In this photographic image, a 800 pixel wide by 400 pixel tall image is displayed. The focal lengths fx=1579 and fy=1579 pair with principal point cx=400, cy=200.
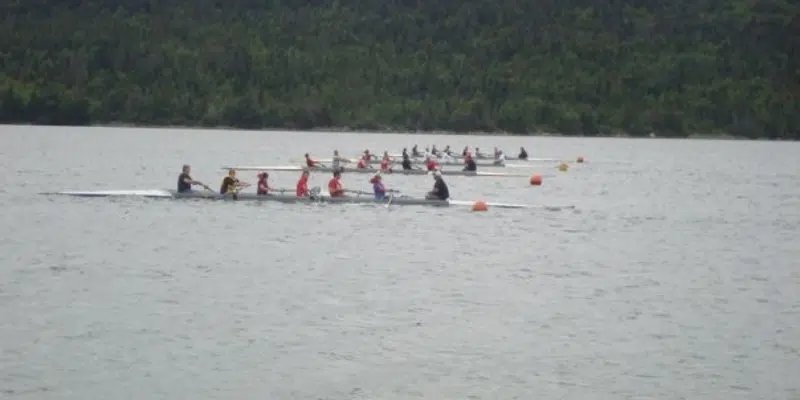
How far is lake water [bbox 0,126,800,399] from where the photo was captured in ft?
75.6

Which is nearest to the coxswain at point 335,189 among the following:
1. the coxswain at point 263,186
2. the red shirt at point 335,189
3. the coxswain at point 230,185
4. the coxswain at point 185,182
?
the red shirt at point 335,189

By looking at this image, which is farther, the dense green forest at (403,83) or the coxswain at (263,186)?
the dense green forest at (403,83)

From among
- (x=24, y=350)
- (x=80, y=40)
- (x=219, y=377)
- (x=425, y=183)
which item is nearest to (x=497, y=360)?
(x=219, y=377)

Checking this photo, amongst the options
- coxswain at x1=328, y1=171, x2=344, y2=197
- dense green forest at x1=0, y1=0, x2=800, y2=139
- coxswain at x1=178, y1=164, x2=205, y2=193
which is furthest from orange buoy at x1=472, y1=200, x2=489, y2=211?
dense green forest at x1=0, y1=0, x2=800, y2=139

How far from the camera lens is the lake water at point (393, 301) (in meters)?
23.0

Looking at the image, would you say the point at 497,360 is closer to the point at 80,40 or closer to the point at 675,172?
the point at 675,172

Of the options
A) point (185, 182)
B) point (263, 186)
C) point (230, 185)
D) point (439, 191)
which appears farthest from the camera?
point (439, 191)

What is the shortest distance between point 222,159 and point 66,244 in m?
54.1

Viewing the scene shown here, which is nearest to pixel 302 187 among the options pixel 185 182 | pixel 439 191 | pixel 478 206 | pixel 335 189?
pixel 335 189

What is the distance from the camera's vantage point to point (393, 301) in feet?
99.1

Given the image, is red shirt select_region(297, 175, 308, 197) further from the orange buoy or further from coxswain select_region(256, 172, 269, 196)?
the orange buoy

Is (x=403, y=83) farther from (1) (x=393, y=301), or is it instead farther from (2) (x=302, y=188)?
(1) (x=393, y=301)

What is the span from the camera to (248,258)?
37219mm

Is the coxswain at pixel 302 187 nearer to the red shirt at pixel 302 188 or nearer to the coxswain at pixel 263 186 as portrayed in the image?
the red shirt at pixel 302 188
